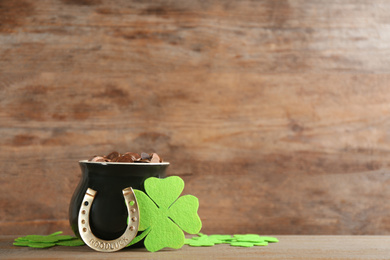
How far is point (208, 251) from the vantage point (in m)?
0.80

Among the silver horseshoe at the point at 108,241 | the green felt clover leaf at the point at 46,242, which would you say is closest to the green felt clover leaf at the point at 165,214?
the silver horseshoe at the point at 108,241

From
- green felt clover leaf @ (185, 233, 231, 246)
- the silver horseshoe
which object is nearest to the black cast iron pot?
the silver horseshoe

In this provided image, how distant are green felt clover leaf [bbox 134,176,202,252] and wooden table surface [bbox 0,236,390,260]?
0.08 ft

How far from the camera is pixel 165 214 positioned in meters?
0.79

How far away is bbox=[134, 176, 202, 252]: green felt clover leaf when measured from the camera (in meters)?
0.78

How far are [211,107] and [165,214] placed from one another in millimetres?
358

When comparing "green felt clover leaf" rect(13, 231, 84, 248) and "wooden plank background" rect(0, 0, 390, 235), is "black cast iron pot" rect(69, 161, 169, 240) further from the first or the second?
"wooden plank background" rect(0, 0, 390, 235)

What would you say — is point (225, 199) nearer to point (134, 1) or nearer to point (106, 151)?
point (106, 151)

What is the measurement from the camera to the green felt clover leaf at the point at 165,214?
2.56ft

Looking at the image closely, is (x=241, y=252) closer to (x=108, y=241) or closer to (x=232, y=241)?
(x=232, y=241)

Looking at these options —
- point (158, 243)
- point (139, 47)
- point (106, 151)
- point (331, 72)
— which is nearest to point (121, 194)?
point (158, 243)

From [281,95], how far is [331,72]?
14 centimetres

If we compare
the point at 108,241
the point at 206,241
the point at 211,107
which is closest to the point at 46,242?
the point at 108,241

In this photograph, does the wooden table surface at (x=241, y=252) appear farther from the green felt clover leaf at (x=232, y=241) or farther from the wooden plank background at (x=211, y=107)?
the wooden plank background at (x=211, y=107)
